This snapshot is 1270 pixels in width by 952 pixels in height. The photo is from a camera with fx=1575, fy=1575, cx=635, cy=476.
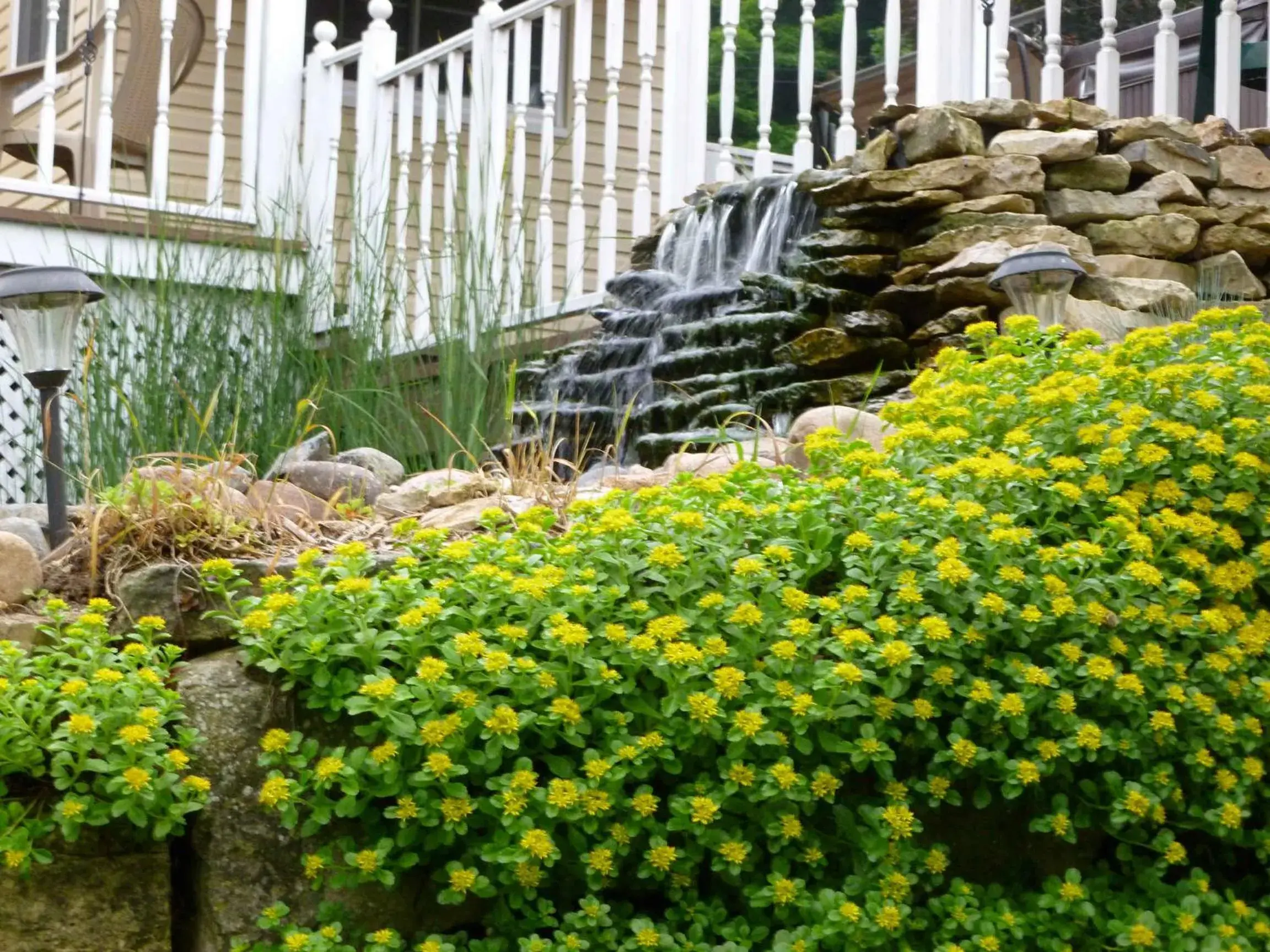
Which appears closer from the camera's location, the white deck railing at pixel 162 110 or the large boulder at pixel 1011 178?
the large boulder at pixel 1011 178

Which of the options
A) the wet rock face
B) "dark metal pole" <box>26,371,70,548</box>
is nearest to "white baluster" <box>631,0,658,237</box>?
the wet rock face

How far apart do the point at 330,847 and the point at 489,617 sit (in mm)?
416

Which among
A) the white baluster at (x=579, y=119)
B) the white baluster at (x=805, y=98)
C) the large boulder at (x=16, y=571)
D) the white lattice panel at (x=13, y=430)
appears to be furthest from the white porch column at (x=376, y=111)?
the large boulder at (x=16, y=571)

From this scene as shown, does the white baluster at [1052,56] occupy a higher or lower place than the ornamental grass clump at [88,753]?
higher

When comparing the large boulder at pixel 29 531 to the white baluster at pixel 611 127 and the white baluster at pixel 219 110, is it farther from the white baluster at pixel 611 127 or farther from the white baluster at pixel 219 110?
the white baluster at pixel 219 110

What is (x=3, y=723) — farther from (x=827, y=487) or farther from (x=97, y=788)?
(x=827, y=487)

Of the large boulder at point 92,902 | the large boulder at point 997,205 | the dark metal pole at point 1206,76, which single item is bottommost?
the large boulder at point 92,902

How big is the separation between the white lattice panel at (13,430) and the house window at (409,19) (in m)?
4.04

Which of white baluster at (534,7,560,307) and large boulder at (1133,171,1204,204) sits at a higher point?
white baluster at (534,7,560,307)

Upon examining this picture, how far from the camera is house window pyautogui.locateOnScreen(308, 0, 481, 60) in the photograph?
381 inches

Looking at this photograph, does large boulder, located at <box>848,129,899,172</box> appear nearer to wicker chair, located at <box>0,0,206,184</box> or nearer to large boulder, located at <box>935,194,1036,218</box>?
large boulder, located at <box>935,194,1036,218</box>

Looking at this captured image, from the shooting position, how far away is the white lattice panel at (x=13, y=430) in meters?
5.93

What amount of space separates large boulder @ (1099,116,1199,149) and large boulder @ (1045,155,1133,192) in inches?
4.1

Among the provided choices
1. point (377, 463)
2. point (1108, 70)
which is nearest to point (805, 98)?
point (1108, 70)
